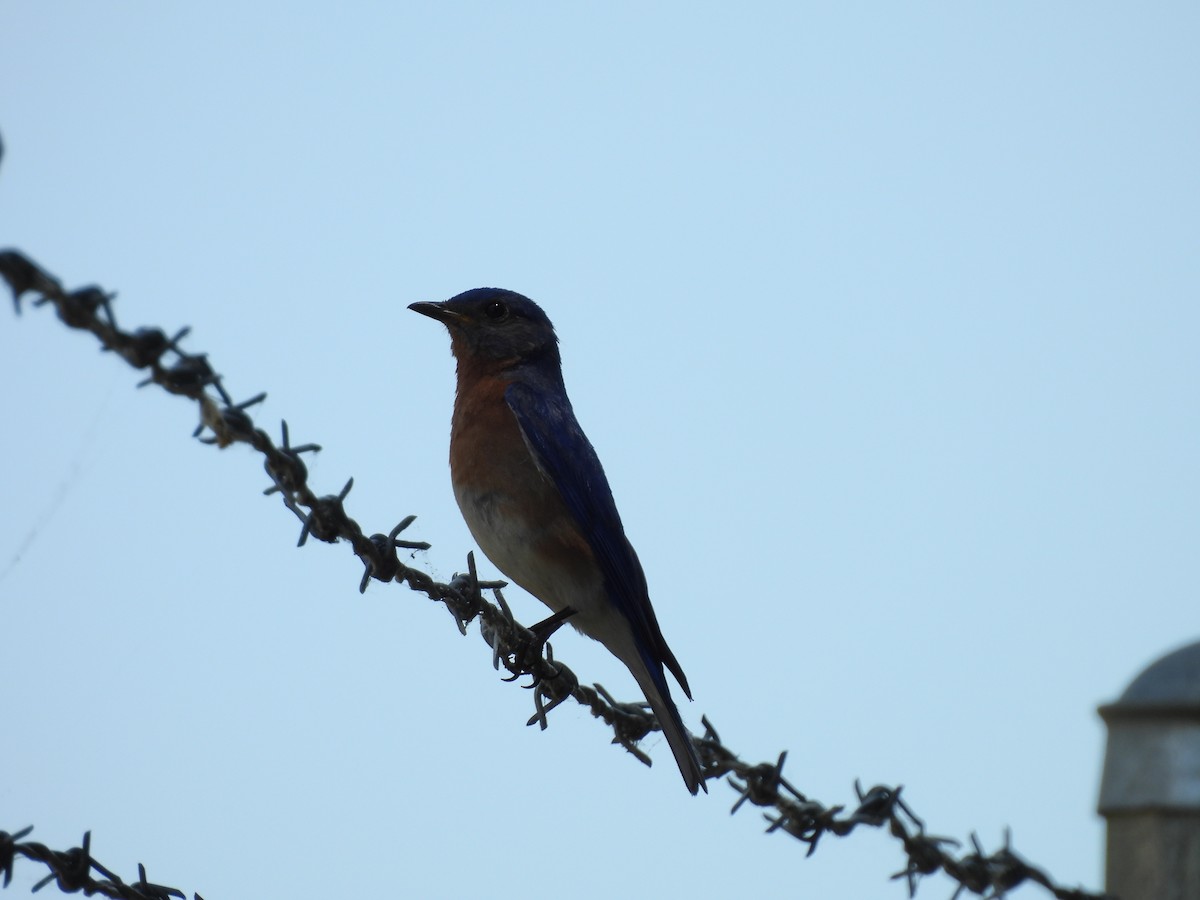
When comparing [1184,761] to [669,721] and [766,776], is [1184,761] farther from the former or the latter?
[669,721]

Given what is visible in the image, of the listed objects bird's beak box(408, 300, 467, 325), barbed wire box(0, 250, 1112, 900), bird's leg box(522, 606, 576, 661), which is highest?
bird's beak box(408, 300, 467, 325)

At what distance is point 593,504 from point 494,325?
1241mm

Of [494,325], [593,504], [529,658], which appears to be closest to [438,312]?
[494,325]

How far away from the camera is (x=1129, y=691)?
3.58 metres

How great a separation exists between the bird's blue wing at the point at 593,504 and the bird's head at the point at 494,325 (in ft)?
1.70

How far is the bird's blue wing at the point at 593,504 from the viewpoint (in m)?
5.68

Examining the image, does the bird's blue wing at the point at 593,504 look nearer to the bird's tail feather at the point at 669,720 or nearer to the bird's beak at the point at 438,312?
the bird's tail feather at the point at 669,720

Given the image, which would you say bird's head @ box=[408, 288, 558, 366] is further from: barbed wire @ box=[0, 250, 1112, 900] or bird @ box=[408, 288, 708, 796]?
barbed wire @ box=[0, 250, 1112, 900]

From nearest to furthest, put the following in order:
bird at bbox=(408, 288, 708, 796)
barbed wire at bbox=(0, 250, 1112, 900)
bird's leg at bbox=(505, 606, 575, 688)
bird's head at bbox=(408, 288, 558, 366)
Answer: barbed wire at bbox=(0, 250, 1112, 900) < bird's leg at bbox=(505, 606, 575, 688) < bird at bbox=(408, 288, 708, 796) < bird's head at bbox=(408, 288, 558, 366)

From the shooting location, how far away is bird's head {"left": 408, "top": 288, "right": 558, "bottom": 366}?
Answer: 21.8ft

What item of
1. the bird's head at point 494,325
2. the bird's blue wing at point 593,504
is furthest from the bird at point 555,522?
the bird's head at point 494,325

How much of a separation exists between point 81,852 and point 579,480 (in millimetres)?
3161

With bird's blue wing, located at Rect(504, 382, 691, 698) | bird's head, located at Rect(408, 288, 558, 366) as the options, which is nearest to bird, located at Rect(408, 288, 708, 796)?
bird's blue wing, located at Rect(504, 382, 691, 698)

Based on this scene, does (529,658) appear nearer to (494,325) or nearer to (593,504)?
(593,504)
